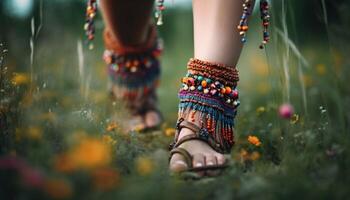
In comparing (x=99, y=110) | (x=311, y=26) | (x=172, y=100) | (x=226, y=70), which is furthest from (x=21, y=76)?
(x=311, y=26)

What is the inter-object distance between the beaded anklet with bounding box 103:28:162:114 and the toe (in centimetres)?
133

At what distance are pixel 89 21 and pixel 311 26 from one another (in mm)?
4181

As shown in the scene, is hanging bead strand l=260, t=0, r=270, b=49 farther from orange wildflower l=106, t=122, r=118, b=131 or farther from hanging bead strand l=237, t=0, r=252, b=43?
orange wildflower l=106, t=122, r=118, b=131

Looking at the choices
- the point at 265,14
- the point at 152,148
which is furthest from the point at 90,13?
the point at 265,14

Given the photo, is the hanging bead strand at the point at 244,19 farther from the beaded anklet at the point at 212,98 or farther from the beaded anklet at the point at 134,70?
the beaded anklet at the point at 134,70

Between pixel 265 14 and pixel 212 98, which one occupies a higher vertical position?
pixel 265 14

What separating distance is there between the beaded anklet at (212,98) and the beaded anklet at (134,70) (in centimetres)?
115

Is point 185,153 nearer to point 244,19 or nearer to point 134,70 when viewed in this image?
point 244,19

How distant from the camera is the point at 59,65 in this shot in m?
3.59

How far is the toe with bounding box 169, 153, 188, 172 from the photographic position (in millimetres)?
1608

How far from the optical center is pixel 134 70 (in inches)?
117

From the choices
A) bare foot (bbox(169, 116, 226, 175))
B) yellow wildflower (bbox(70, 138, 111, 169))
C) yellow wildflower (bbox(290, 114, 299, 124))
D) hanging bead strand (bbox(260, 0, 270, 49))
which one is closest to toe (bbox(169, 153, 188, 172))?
bare foot (bbox(169, 116, 226, 175))

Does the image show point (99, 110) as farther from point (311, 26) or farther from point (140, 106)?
point (311, 26)

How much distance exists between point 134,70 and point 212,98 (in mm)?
1240
